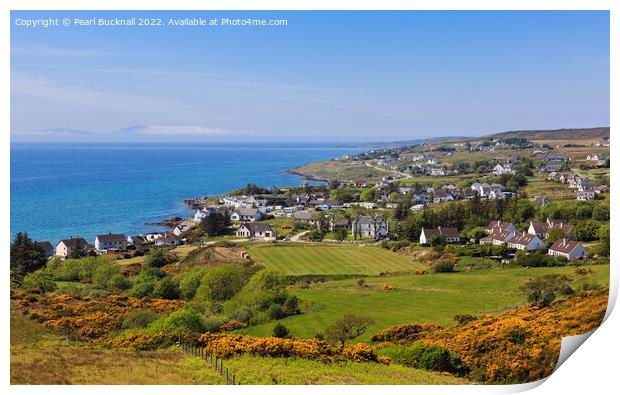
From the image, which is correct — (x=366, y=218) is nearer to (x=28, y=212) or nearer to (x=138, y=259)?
(x=138, y=259)

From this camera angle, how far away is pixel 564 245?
647 inches

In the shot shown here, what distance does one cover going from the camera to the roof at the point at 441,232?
64.5ft

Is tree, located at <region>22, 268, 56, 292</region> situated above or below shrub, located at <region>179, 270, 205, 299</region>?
above

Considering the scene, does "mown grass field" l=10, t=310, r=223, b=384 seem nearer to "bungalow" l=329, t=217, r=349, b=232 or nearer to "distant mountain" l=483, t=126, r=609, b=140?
"bungalow" l=329, t=217, r=349, b=232

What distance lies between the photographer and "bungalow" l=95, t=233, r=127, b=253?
50.6ft

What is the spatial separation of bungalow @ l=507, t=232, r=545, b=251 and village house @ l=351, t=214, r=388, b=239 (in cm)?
503

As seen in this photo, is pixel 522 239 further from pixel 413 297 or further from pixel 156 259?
pixel 156 259

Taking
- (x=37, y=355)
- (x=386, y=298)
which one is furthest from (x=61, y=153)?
(x=386, y=298)

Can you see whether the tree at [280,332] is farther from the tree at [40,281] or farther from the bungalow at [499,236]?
the bungalow at [499,236]

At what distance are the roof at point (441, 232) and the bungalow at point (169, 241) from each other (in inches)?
342

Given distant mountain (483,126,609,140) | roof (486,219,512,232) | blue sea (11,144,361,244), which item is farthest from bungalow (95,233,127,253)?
distant mountain (483,126,609,140)

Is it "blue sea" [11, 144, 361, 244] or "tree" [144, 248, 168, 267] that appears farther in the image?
"tree" [144, 248, 168, 267]

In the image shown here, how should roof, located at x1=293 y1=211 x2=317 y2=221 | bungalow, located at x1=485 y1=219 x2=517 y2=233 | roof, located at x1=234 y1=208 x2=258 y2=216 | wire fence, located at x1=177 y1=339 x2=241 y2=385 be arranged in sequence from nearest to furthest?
wire fence, located at x1=177 y1=339 x2=241 y2=385, bungalow, located at x1=485 y1=219 x2=517 y2=233, roof, located at x1=234 y1=208 x2=258 y2=216, roof, located at x1=293 y1=211 x2=317 y2=221

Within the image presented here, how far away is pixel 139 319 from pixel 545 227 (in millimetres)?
13277
